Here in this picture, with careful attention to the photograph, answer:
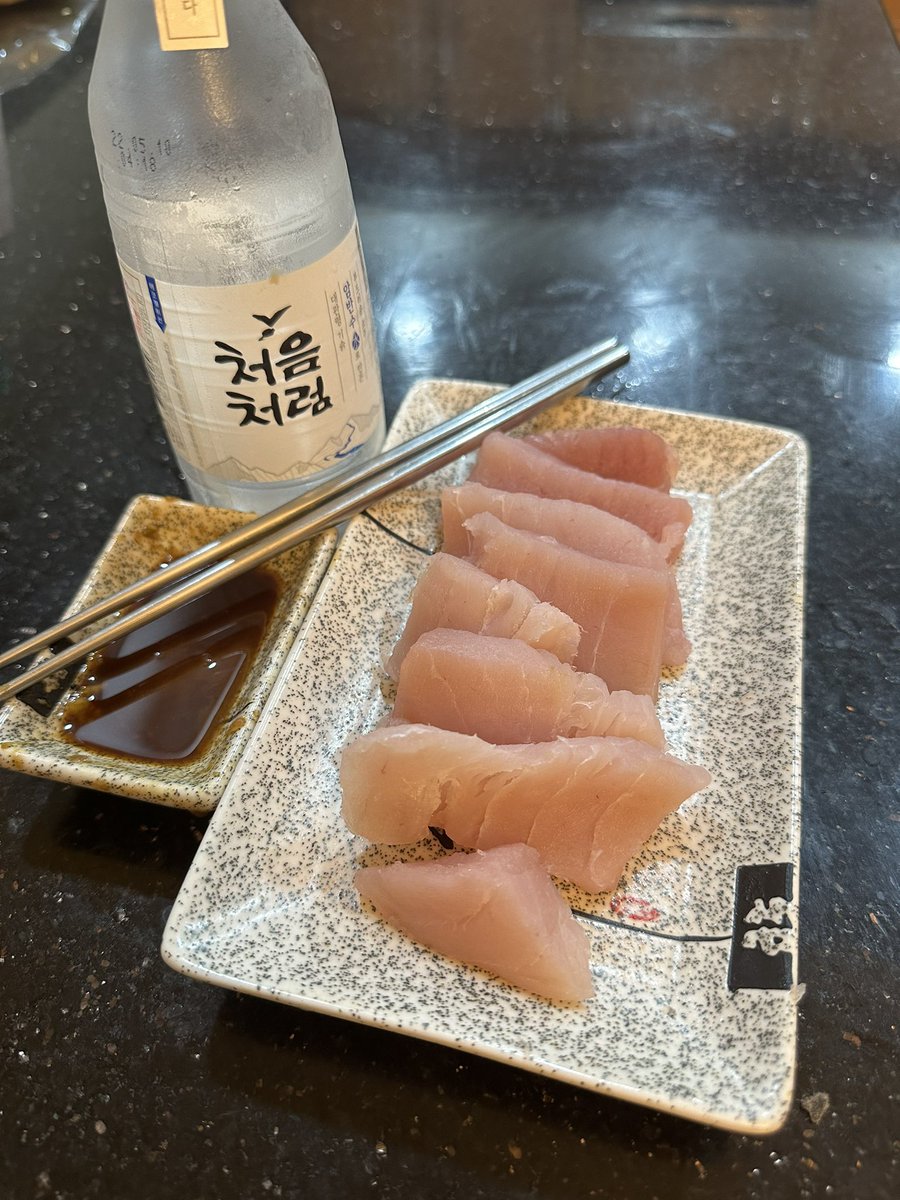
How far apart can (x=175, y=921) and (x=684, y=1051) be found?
464mm

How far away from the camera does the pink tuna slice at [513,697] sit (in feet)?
3.22

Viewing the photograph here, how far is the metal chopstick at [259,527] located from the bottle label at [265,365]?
5 centimetres

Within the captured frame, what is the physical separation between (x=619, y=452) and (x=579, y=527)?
0.19 metres

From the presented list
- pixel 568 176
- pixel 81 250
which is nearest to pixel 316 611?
pixel 81 250

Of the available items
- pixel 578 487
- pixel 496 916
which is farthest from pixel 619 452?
pixel 496 916

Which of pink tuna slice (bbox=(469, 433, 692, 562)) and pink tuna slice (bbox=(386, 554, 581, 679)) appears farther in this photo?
pink tuna slice (bbox=(469, 433, 692, 562))

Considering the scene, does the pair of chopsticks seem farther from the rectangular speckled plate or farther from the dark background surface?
the dark background surface

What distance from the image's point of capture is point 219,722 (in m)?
1.09

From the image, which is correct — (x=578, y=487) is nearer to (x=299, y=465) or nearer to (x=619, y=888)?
(x=299, y=465)

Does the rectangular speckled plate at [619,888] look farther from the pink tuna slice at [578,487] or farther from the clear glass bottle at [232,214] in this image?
the clear glass bottle at [232,214]

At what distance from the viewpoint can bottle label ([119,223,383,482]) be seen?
1.09 meters

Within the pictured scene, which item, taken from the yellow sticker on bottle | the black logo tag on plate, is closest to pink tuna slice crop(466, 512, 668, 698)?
the black logo tag on plate

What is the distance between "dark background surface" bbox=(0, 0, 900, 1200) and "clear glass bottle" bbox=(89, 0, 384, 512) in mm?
435

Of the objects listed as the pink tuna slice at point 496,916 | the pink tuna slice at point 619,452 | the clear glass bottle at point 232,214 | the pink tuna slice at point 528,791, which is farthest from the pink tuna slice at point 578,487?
the pink tuna slice at point 496,916
